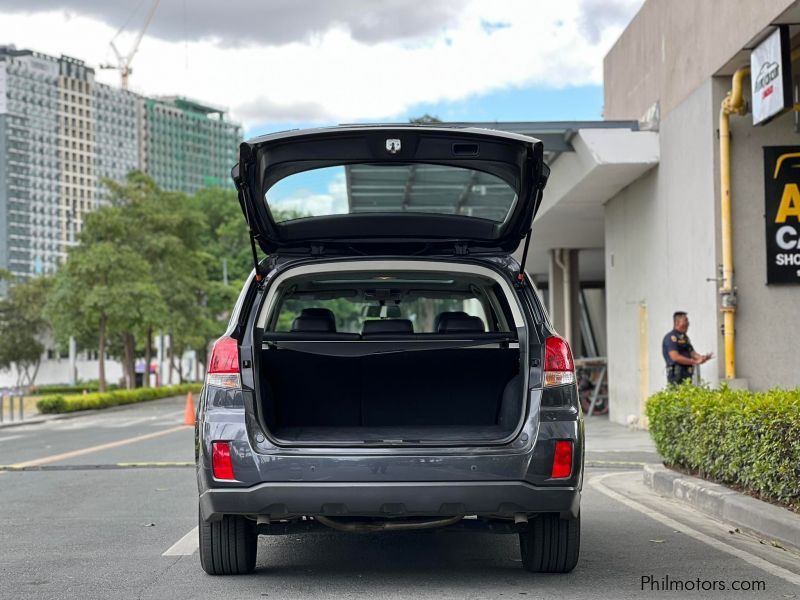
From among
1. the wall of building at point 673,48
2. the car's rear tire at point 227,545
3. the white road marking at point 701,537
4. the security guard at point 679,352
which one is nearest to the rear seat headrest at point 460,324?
the car's rear tire at point 227,545

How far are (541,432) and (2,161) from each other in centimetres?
19413

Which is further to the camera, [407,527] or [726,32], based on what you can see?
[726,32]

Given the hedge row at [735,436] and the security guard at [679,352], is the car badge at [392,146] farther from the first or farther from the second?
the security guard at [679,352]

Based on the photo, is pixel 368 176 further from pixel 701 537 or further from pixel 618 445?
pixel 618 445

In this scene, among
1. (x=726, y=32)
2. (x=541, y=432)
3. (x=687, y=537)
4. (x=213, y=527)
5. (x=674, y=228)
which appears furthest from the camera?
(x=674, y=228)

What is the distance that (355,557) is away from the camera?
6496 millimetres

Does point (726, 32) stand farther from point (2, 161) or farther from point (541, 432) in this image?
point (2, 161)

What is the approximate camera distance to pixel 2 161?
187250 mm

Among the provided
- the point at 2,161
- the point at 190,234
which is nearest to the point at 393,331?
the point at 190,234

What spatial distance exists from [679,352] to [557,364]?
29.9 ft

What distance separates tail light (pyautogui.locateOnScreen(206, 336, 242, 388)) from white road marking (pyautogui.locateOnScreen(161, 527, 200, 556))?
158 cm

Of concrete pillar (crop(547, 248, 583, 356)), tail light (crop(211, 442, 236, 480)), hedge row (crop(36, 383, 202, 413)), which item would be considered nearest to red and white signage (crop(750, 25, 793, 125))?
tail light (crop(211, 442, 236, 480))

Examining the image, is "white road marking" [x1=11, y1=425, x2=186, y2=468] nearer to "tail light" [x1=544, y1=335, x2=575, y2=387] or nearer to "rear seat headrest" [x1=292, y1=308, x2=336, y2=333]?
"rear seat headrest" [x1=292, y1=308, x2=336, y2=333]

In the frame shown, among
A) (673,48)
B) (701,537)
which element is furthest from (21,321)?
(701,537)
